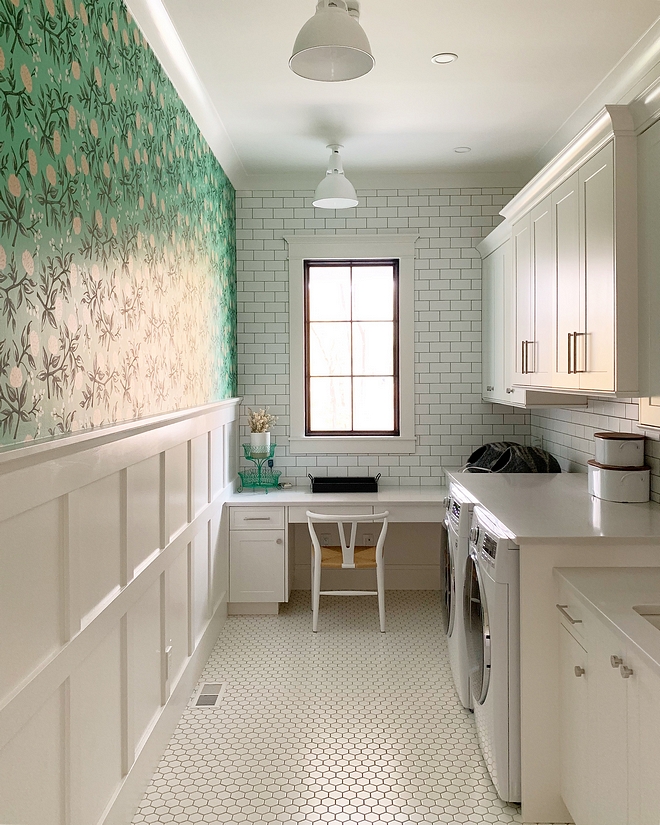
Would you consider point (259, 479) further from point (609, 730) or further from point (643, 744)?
point (643, 744)

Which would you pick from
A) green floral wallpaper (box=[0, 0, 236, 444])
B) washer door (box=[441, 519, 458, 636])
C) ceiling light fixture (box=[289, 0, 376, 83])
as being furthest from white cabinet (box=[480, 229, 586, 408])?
green floral wallpaper (box=[0, 0, 236, 444])

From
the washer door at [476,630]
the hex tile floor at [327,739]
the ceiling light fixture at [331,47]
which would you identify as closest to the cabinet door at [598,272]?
the washer door at [476,630]

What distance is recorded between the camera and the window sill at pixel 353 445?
16.5ft

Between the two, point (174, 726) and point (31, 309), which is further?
point (174, 726)

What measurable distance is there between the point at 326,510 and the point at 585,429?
66.6 inches

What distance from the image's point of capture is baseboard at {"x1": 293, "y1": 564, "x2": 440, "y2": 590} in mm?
5090

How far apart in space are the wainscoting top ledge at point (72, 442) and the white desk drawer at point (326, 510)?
1.68 m

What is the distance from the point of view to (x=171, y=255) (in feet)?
10.1

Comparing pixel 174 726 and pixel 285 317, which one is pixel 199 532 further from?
pixel 285 317

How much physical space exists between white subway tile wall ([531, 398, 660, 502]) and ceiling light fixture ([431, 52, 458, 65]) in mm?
1730

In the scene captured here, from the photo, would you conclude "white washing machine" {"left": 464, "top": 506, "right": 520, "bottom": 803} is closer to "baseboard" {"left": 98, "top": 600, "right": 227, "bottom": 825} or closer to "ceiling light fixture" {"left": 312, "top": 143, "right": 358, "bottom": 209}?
"baseboard" {"left": 98, "top": 600, "right": 227, "bottom": 825}

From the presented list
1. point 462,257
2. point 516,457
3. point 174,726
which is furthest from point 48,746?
point 462,257

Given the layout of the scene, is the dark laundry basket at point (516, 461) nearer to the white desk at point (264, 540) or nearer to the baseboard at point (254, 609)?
the white desk at point (264, 540)

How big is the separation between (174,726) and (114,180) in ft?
7.42
